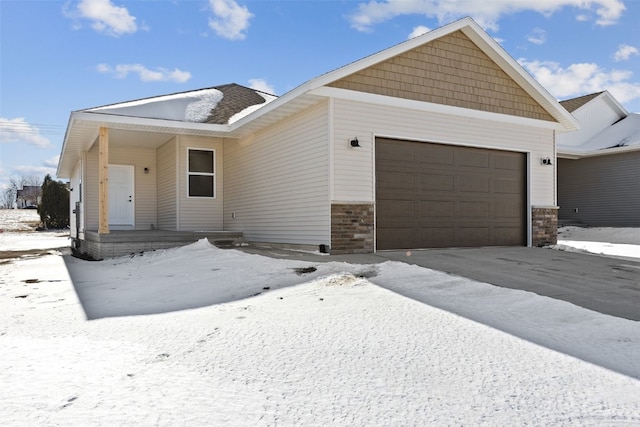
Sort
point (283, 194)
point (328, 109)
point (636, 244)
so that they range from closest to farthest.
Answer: point (328, 109), point (283, 194), point (636, 244)

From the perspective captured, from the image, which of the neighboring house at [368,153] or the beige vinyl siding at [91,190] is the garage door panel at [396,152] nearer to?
the neighboring house at [368,153]

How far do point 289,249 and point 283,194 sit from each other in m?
1.26

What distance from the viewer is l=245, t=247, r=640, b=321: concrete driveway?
217 inches

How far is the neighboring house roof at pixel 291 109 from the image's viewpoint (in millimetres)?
8938

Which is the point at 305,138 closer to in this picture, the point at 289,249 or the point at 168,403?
the point at 289,249

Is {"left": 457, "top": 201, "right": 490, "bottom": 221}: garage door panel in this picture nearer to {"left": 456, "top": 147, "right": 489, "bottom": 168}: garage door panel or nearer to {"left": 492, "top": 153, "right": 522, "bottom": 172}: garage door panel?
{"left": 456, "top": 147, "right": 489, "bottom": 168}: garage door panel

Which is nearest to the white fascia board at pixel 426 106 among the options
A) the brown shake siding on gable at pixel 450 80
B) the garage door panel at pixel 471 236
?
the brown shake siding on gable at pixel 450 80

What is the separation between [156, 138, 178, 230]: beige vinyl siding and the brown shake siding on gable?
575 cm

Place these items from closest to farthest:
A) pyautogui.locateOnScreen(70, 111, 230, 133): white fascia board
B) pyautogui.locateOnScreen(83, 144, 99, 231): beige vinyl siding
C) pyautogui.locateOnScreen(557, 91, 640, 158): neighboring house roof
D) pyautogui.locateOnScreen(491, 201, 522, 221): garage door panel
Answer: pyautogui.locateOnScreen(70, 111, 230, 133): white fascia board, pyautogui.locateOnScreen(491, 201, 522, 221): garage door panel, pyautogui.locateOnScreen(83, 144, 99, 231): beige vinyl siding, pyautogui.locateOnScreen(557, 91, 640, 158): neighboring house roof

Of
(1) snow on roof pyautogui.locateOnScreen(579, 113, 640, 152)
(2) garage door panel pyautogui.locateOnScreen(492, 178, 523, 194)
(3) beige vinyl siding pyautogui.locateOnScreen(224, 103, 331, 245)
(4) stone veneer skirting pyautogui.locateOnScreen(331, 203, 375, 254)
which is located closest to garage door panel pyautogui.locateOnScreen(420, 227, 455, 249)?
(4) stone veneer skirting pyautogui.locateOnScreen(331, 203, 375, 254)

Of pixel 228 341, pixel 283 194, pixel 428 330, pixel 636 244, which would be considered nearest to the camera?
pixel 228 341

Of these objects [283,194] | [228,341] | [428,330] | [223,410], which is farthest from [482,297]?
[283,194]

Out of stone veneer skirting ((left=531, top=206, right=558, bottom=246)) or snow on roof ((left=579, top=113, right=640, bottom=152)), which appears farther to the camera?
snow on roof ((left=579, top=113, right=640, bottom=152))

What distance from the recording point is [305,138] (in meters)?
9.55
